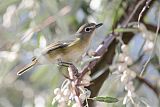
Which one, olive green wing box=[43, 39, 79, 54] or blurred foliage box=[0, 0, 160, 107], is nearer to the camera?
olive green wing box=[43, 39, 79, 54]

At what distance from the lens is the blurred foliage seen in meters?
1.40

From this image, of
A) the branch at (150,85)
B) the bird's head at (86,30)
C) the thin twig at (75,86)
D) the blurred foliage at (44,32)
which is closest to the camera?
the thin twig at (75,86)

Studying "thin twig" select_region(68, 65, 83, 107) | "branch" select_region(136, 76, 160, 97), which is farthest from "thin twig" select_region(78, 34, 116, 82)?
"branch" select_region(136, 76, 160, 97)

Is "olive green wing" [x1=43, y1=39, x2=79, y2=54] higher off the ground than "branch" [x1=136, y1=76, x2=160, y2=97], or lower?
higher

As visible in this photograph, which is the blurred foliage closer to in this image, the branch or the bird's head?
the branch

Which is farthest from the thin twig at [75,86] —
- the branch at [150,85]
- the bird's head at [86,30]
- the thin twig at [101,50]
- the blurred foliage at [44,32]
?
the branch at [150,85]

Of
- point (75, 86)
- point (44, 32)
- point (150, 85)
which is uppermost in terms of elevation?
point (44, 32)

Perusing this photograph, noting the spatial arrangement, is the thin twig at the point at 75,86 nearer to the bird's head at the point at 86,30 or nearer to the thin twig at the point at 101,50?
the thin twig at the point at 101,50

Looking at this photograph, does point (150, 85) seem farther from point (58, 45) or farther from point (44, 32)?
point (58, 45)

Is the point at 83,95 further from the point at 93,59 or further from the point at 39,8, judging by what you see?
the point at 39,8

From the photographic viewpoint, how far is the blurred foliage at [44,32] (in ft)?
4.58

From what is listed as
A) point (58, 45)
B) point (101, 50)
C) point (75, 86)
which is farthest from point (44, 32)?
point (75, 86)

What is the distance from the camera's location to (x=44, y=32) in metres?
1.39

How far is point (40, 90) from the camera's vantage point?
1.61 m
